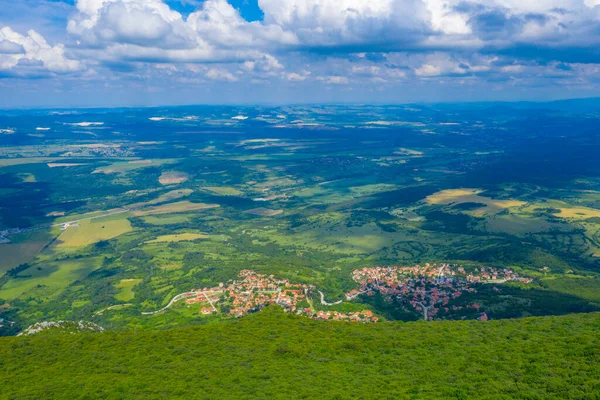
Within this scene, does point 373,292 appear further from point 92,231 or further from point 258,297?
point 92,231

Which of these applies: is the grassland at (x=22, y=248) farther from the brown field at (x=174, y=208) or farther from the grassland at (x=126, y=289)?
the grassland at (x=126, y=289)

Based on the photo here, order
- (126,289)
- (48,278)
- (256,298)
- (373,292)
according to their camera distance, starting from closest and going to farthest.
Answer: (256,298) < (373,292) < (126,289) < (48,278)

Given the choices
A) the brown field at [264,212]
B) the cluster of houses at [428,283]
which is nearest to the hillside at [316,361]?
the cluster of houses at [428,283]

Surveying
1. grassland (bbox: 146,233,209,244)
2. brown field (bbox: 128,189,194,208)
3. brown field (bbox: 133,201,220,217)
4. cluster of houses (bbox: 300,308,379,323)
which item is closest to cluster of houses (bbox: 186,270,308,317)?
cluster of houses (bbox: 300,308,379,323)

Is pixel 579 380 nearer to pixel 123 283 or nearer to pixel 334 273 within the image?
pixel 334 273

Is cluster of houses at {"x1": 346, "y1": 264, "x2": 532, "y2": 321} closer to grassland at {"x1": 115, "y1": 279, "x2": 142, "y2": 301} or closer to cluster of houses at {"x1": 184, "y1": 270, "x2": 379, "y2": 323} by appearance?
cluster of houses at {"x1": 184, "y1": 270, "x2": 379, "y2": 323}

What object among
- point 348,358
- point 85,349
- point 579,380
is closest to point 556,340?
point 579,380

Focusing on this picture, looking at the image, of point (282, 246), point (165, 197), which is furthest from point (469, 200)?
point (165, 197)
